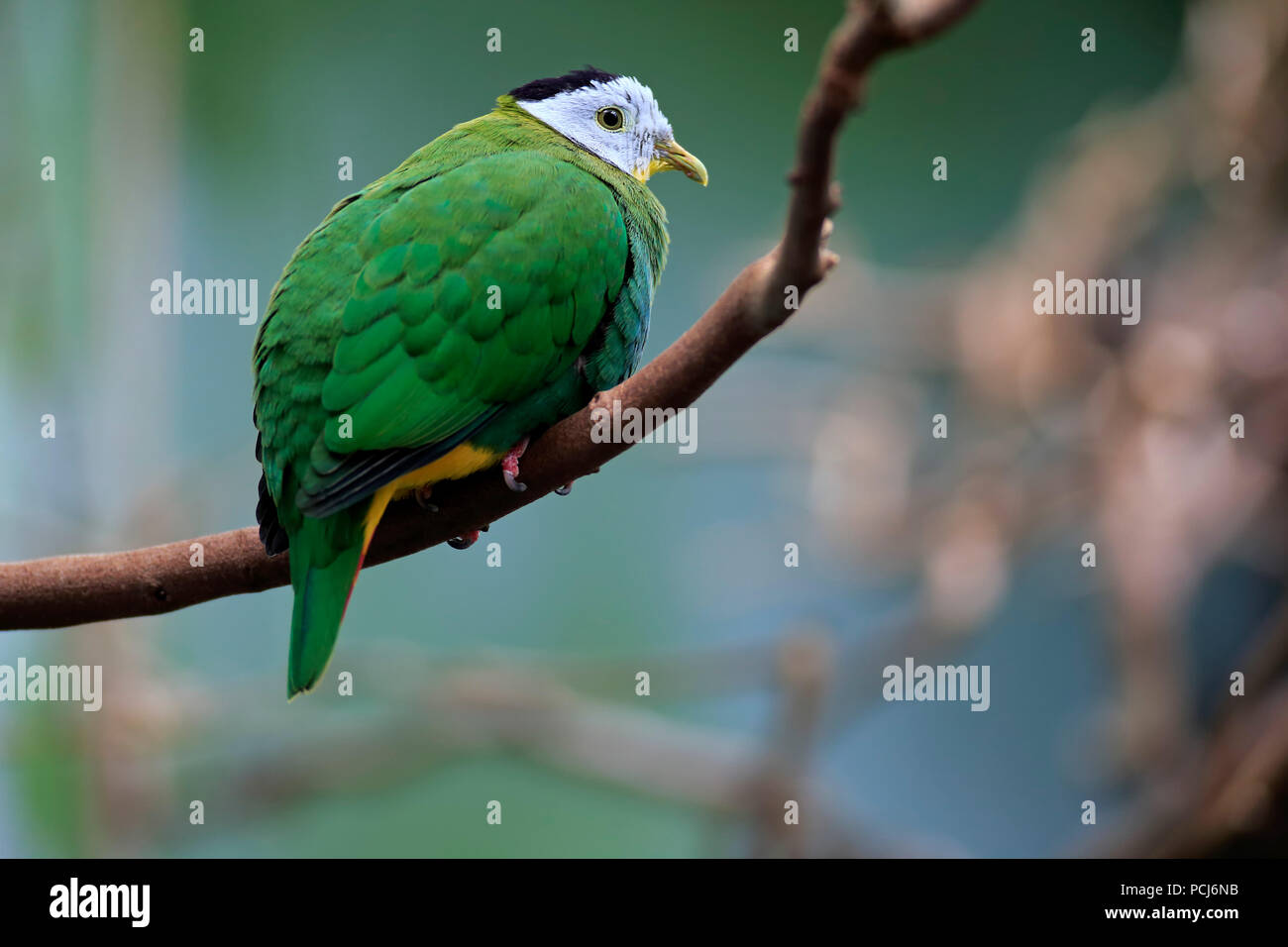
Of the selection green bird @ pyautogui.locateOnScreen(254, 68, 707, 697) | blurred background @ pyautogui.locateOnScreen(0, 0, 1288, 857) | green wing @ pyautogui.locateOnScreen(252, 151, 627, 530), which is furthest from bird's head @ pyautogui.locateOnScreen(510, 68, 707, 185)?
blurred background @ pyautogui.locateOnScreen(0, 0, 1288, 857)

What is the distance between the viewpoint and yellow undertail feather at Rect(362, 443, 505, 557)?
1940 mm

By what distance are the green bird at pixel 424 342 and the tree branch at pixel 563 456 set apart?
0.05m

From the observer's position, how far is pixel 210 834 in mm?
3939

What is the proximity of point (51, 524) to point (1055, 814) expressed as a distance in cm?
364

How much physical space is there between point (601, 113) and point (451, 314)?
82 centimetres

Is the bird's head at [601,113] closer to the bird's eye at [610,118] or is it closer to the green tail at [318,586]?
the bird's eye at [610,118]

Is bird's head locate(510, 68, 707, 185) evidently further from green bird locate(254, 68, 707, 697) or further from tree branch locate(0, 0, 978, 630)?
tree branch locate(0, 0, 978, 630)

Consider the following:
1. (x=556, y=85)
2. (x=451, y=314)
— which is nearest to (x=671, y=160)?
(x=556, y=85)

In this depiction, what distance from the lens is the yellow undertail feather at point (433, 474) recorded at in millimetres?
1940

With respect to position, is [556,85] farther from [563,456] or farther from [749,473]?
[749,473]

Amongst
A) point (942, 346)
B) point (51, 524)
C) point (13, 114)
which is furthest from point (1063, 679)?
point (13, 114)

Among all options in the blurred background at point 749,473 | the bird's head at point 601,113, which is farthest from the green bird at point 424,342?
the blurred background at point 749,473

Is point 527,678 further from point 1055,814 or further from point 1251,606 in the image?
point 1251,606

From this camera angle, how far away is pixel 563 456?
1.85 meters
